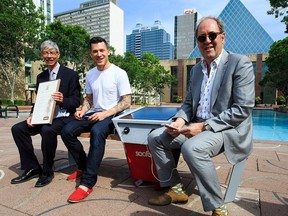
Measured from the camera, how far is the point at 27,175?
9.59 ft

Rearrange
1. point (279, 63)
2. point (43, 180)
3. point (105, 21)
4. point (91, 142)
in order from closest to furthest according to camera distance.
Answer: point (91, 142) < point (43, 180) < point (279, 63) < point (105, 21)

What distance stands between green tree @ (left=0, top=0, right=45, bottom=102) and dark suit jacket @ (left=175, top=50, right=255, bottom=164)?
65.1 feet

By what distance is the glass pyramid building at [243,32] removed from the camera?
181 feet

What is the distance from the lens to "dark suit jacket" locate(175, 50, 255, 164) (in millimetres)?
1985

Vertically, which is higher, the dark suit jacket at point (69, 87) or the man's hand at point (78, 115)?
the dark suit jacket at point (69, 87)

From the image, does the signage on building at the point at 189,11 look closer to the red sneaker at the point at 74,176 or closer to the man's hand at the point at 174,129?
the red sneaker at the point at 74,176

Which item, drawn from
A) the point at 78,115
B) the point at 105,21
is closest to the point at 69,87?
the point at 78,115

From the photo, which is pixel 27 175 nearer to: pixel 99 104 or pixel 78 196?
pixel 78 196

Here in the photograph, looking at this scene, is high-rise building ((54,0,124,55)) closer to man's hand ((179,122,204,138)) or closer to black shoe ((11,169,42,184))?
black shoe ((11,169,42,184))

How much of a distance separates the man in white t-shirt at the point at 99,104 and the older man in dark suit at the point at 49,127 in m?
0.16

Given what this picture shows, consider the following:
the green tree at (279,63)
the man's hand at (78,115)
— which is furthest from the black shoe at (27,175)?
the green tree at (279,63)

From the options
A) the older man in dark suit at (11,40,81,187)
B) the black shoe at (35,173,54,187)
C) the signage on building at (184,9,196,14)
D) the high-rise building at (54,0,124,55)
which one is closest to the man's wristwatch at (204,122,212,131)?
the older man in dark suit at (11,40,81,187)

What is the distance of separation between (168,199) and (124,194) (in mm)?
529

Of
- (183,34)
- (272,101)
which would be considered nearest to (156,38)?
(183,34)
